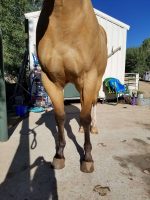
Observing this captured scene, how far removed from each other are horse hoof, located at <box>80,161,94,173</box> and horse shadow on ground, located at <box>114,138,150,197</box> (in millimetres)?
359

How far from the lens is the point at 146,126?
4984mm

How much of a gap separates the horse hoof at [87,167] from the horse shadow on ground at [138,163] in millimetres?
359

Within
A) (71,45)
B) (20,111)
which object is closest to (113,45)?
(20,111)

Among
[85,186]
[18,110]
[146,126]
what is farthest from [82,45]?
[18,110]

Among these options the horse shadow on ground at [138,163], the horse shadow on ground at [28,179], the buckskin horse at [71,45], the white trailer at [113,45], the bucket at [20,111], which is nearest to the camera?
the horse shadow on ground at [28,179]

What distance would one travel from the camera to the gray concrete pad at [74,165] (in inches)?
94.2

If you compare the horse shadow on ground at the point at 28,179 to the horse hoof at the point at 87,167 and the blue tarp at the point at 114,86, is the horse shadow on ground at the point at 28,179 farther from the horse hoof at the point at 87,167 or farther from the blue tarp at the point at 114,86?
the blue tarp at the point at 114,86

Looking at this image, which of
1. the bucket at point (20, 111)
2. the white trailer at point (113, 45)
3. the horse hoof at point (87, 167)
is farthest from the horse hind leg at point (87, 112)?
the white trailer at point (113, 45)

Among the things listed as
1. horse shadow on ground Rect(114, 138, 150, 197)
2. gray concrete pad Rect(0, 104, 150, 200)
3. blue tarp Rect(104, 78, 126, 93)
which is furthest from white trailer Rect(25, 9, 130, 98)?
horse shadow on ground Rect(114, 138, 150, 197)

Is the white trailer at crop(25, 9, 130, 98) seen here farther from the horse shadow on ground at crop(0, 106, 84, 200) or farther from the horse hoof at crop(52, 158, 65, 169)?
the horse hoof at crop(52, 158, 65, 169)

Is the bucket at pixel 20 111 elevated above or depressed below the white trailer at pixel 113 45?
below

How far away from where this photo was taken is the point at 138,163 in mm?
3088

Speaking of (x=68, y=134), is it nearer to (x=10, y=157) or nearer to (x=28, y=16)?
(x=10, y=157)

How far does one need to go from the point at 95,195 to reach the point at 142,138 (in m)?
2.06
